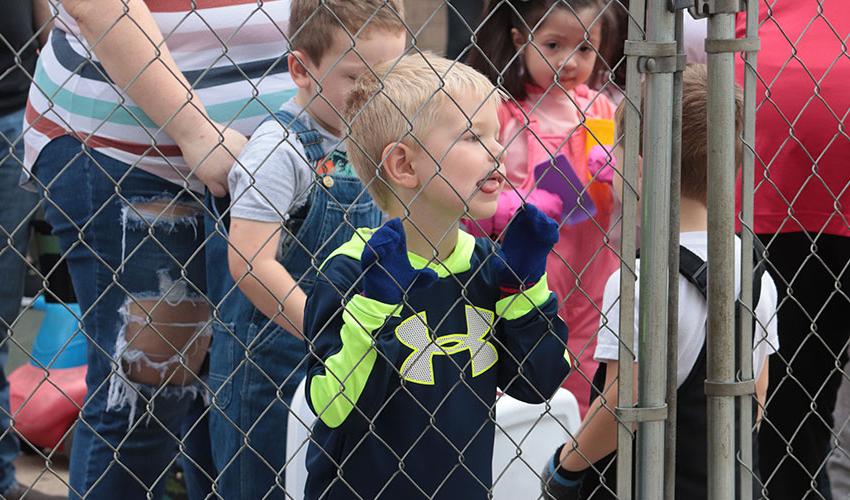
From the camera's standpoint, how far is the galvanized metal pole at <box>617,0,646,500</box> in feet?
6.58

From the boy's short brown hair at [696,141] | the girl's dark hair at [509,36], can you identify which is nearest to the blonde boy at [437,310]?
the boy's short brown hair at [696,141]

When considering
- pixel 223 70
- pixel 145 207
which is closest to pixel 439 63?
pixel 223 70

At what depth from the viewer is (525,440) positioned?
247cm

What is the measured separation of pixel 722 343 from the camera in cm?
206

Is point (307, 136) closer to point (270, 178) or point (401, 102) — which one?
point (270, 178)

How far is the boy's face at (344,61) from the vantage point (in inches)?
93.0

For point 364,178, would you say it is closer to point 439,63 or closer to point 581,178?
point 439,63

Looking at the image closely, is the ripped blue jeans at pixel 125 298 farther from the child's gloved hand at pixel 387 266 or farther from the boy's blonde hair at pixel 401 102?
the child's gloved hand at pixel 387 266

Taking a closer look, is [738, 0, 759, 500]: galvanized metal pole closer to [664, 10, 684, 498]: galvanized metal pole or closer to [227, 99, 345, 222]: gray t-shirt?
[664, 10, 684, 498]: galvanized metal pole

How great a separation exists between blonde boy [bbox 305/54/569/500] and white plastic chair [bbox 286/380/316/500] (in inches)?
4.7

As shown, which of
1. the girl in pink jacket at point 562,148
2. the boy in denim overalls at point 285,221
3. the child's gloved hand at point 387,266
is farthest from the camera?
the girl in pink jacket at point 562,148

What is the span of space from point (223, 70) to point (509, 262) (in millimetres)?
801

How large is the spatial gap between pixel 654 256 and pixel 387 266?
507 millimetres

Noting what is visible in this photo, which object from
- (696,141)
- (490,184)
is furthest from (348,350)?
(696,141)
